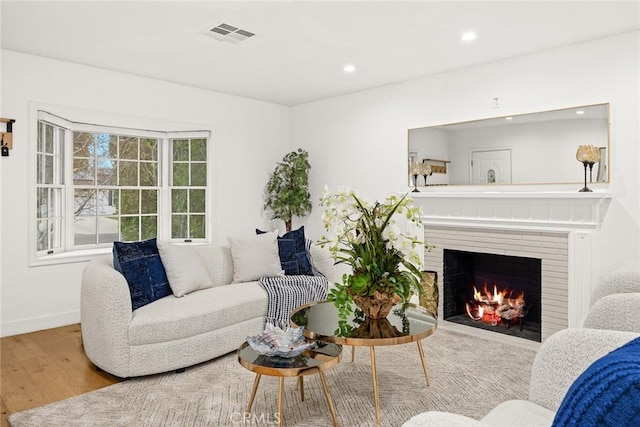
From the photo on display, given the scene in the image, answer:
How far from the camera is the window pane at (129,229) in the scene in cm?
515

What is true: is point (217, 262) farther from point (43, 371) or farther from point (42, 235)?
point (42, 235)

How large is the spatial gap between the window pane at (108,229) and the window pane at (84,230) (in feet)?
0.21

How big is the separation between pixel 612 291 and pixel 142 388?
2765 mm

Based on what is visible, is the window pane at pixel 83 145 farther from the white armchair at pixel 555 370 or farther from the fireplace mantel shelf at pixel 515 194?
the white armchair at pixel 555 370

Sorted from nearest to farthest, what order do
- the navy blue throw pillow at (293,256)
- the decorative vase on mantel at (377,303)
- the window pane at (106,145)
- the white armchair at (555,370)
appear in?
the white armchair at (555,370) → the decorative vase on mantel at (377,303) → the navy blue throw pillow at (293,256) → the window pane at (106,145)

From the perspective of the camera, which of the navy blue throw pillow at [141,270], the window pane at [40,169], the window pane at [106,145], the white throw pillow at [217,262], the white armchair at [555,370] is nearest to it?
the white armchair at [555,370]

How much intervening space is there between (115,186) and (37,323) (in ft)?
5.30

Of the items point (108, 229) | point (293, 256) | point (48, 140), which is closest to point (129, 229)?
point (108, 229)

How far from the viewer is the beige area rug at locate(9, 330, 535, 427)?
98.0 inches

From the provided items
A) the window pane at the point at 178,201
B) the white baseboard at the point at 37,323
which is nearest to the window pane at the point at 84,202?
the window pane at the point at 178,201

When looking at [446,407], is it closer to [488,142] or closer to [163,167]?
[488,142]

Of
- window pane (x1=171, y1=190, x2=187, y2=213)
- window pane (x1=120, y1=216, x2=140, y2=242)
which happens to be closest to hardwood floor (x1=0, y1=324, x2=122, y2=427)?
window pane (x1=120, y1=216, x2=140, y2=242)

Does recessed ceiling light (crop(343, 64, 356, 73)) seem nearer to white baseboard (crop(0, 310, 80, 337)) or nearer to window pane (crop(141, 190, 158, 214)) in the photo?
window pane (crop(141, 190, 158, 214))

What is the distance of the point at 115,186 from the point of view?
5074mm
